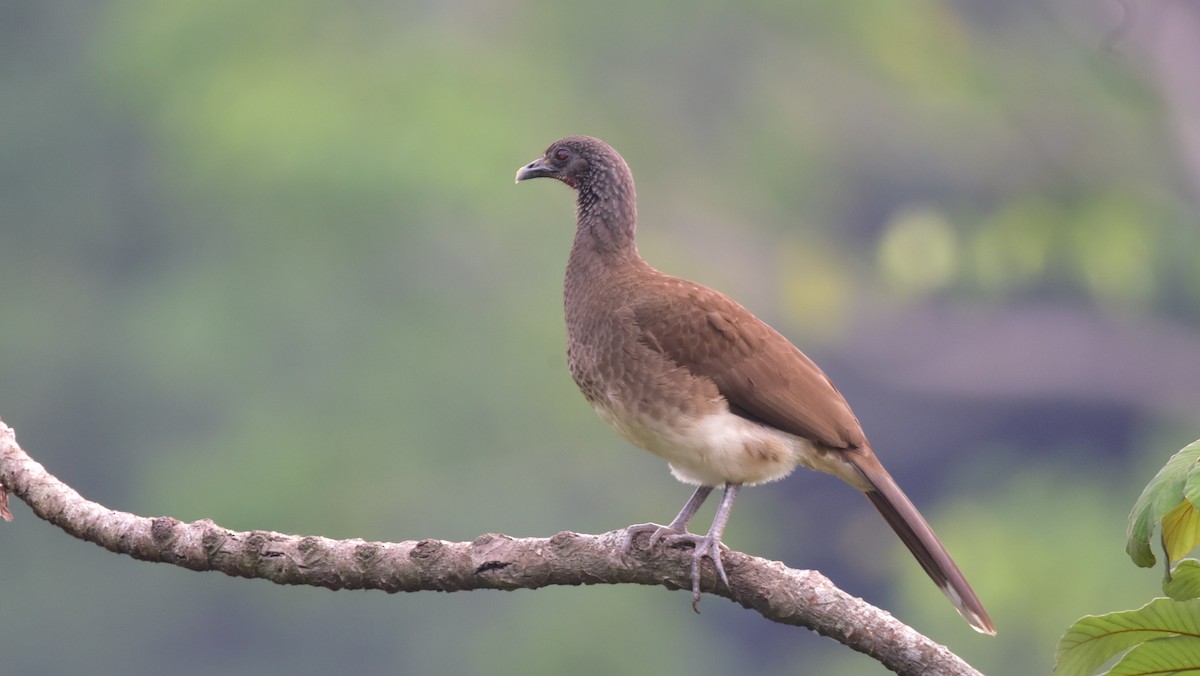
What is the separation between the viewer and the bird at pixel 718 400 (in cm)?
371

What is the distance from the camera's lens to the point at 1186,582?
99.0 inches

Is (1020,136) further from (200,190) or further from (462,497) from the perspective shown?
(200,190)

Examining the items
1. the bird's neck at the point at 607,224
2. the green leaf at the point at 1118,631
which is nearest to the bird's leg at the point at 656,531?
the bird's neck at the point at 607,224

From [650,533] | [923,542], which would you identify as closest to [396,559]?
[650,533]

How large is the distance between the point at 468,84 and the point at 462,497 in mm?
5094

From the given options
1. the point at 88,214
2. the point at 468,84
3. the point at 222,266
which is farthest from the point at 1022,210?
the point at 88,214

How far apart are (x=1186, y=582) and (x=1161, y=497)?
0.47 ft

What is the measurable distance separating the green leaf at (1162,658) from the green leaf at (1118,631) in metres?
0.01

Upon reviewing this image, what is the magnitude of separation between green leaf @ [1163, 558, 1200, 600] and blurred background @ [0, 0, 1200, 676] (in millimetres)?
11716

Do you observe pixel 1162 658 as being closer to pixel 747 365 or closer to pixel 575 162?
pixel 747 365

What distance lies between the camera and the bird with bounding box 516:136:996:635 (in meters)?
3.71

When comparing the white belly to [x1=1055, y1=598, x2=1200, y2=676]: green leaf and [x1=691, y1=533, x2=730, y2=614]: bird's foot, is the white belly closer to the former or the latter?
[x1=691, y1=533, x2=730, y2=614]: bird's foot

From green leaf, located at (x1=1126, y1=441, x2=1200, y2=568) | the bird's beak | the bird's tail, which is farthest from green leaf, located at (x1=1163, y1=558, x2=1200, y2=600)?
the bird's beak

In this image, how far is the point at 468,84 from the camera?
766 inches
